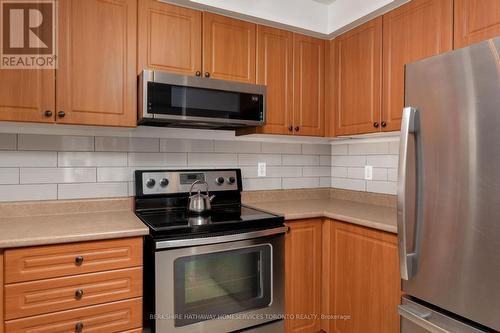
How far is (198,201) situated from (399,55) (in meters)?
1.46

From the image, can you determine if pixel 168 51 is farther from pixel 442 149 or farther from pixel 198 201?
pixel 442 149

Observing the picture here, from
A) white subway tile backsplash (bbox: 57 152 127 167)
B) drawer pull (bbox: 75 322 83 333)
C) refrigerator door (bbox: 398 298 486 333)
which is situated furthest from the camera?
white subway tile backsplash (bbox: 57 152 127 167)

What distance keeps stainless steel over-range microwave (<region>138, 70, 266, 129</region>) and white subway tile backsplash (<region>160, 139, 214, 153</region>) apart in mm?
158

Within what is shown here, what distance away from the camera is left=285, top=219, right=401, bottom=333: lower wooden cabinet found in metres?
1.69

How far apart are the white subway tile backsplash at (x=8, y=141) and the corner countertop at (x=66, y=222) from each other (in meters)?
0.32

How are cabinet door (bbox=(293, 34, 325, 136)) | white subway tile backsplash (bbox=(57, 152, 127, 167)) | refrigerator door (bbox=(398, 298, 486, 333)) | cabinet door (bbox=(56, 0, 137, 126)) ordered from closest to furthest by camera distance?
refrigerator door (bbox=(398, 298, 486, 333)) → cabinet door (bbox=(56, 0, 137, 126)) → white subway tile backsplash (bbox=(57, 152, 127, 167)) → cabinet door (bbox=(293, 34, 325, 136))

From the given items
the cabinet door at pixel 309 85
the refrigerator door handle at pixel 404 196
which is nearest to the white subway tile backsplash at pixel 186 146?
the cabinet door at pixel 309 85

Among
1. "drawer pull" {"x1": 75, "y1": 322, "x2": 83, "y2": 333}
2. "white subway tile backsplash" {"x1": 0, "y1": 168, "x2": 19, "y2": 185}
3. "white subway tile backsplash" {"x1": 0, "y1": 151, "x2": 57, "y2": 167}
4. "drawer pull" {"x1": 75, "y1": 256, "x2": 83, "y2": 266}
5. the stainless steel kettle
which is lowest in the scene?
"drawer pull" {"x1": 75, "y1": 322, "x2": 83, "y2": 333}

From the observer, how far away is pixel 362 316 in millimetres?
1808

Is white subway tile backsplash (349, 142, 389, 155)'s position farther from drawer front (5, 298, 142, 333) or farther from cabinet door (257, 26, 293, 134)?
drawer front (5, 298, 142, 333)

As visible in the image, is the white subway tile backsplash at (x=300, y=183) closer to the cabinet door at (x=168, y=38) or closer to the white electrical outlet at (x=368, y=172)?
the white electrical outlet at (x=368, y=172)

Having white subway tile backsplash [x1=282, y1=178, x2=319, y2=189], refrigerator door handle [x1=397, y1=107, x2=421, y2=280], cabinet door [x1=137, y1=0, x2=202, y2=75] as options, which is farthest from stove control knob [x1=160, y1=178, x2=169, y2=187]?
refrigerator door handle [x1=397, y1=107, x2=421, y2=280]

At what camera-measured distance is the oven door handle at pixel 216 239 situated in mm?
1550

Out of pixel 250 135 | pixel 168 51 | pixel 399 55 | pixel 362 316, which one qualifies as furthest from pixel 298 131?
pixel 362 316
